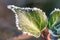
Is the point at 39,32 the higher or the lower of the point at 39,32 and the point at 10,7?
the lower

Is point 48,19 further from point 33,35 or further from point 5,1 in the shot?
point 5,1

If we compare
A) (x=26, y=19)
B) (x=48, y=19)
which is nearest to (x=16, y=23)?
(x=26, y=19)
